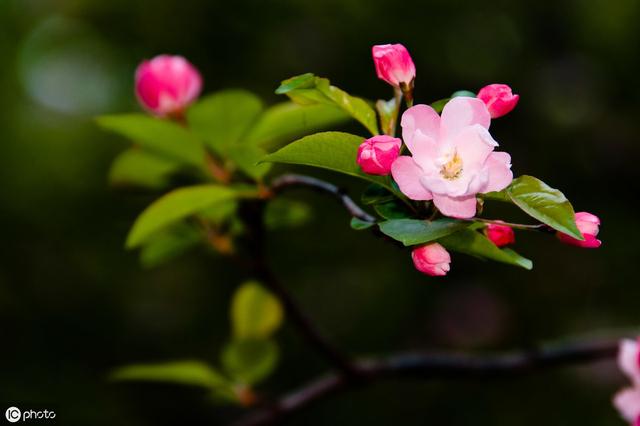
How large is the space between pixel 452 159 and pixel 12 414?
1.06m

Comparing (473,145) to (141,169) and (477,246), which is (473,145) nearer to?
(477,246)

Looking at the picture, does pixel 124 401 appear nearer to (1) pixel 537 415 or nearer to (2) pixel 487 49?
(1) pixel 537 415

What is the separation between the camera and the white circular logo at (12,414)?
1338mm

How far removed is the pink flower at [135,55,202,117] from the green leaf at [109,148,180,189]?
0.25 ft

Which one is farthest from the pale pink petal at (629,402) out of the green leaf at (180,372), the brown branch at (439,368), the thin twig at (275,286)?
the green leaf at (180,372)

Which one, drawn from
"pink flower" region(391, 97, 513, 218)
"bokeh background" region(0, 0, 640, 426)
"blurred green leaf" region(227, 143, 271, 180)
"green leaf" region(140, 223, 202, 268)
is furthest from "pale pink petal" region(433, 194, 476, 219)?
"bokeh background" region(0, 0, 640, 426)

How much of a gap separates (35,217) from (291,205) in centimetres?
136

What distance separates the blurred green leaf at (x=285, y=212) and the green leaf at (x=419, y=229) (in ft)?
1.67

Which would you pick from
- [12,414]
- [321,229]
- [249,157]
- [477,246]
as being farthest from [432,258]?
[321,229]

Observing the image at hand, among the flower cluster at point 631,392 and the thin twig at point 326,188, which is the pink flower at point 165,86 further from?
the flower cluster at point 631,392

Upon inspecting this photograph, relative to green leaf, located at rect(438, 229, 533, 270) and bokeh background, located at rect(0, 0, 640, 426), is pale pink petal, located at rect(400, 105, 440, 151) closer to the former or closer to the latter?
green leaf, located at rect(438, 229, 533, 270)

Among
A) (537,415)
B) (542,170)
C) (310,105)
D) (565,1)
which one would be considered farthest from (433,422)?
(310,105)

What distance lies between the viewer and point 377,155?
2.02 feet

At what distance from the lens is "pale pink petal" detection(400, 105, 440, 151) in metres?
0.65
